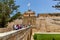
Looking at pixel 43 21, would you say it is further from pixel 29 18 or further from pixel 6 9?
pixel 6 9

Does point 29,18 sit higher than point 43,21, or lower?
higher

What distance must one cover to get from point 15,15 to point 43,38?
15.1ft

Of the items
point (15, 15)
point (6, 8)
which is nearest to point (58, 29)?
point (15, 15)

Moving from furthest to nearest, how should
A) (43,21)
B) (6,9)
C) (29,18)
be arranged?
1. (43,21)
2. (29,18)
3. (6,9)

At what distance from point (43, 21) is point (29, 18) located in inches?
85.7

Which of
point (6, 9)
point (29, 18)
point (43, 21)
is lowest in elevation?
point (43, 21)

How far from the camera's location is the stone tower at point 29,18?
26266 millimetres

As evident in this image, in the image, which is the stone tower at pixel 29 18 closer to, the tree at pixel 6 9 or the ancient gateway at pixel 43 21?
the ancient gateway at pixel 43 21

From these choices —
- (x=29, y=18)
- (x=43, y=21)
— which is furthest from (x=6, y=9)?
(x=43, y=21)

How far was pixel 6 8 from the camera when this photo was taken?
851 inches

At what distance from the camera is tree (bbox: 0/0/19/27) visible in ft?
68.9

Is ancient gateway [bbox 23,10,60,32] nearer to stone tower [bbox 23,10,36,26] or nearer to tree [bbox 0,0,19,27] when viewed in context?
stone tower [bbox 23,10,36,26]

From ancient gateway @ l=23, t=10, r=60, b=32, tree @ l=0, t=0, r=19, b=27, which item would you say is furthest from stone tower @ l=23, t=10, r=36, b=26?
tree @ l=0, t=0, r=19, b=27

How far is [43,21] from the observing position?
91.3ft
